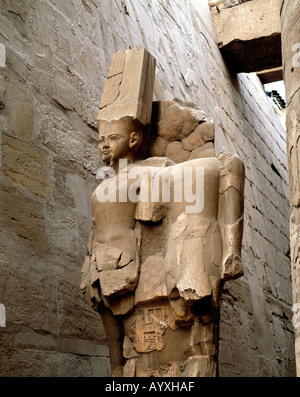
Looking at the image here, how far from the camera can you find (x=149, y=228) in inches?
132

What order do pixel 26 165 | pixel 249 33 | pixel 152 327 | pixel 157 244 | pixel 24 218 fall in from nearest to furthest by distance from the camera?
pixel 152 327
pixel 157 244
pixel 24 218
pixel 26 165
pixel 249 33

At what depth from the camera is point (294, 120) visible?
349 cm

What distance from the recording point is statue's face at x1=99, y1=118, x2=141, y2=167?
11.6ft

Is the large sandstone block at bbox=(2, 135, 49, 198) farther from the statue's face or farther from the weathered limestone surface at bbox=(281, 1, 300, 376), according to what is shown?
the weathered limestone surface at bbox=(281, 1, 300, 376)

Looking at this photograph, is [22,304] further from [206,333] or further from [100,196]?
[206,333]

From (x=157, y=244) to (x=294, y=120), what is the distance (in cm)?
103

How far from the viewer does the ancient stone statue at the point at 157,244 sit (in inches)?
121

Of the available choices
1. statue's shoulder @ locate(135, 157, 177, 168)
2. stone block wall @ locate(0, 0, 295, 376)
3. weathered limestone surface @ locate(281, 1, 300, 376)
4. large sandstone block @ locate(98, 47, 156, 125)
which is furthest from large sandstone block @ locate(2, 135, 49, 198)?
weathered limestone surface @ locate(281, 1, 300, 376)

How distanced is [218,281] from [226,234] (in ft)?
0.83

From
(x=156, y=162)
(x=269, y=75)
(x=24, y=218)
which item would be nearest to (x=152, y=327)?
(x=156, y=162)

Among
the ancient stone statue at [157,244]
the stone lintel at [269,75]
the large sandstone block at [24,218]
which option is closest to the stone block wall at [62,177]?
the large sandstone block at [24,218]

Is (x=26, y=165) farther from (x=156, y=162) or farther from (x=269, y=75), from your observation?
(x=269, y=75)

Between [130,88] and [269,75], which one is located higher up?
[269,75]

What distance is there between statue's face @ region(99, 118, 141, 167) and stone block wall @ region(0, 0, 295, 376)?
814 millimetres
